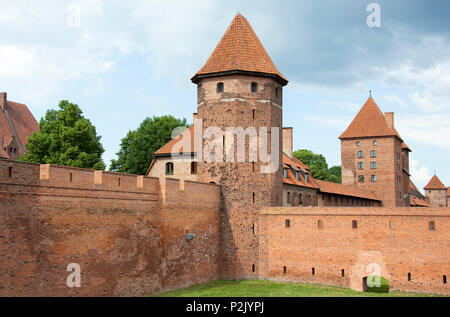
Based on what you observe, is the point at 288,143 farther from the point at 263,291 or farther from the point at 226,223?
the point at 263,291

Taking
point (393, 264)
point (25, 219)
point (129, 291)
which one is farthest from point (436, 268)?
point (25, 219)

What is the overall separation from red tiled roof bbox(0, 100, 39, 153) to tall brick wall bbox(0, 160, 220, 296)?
107ft

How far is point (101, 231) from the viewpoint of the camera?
1684cm

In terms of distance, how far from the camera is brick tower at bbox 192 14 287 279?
78.3 feet

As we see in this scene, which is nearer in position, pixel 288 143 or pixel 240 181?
pixel 240 181

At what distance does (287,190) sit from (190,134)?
6.92 meters

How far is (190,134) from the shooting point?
102 ft

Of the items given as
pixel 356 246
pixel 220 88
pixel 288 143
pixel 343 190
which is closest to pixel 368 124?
pixel 343 190

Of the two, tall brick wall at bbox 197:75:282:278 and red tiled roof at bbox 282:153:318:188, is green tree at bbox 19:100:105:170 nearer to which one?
tall brick wall at bbox 197:75:282:278

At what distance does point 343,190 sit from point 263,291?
70.6 ft

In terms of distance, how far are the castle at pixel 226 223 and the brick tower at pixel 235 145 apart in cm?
5

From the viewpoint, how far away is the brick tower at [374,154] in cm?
4731

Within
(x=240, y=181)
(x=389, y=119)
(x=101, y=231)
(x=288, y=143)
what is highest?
(x=389, y=119)

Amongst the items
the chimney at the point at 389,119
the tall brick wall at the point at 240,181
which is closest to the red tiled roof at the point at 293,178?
the tall brick wall at the point at 240,181
